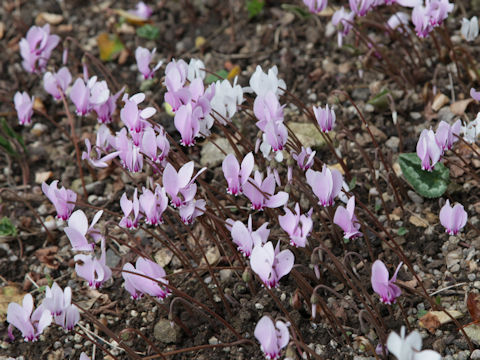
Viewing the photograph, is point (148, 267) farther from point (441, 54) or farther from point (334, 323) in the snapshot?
point (441, 54)

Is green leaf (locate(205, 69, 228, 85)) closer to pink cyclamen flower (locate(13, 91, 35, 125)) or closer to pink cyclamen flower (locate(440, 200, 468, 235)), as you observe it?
pink cyclamen flower (locate(13, 91, 35, 125))

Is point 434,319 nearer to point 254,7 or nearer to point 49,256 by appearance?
point 49,256

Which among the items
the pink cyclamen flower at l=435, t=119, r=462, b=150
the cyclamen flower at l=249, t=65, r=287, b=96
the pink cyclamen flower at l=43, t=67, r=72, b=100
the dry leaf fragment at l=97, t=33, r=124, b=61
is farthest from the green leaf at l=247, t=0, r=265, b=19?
the pink cyclamen flower at l=435, t=119, r=462, b=150

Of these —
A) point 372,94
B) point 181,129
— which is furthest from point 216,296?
point 372,94

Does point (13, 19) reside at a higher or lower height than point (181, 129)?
lower

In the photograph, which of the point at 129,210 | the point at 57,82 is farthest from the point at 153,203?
the point at 57,82

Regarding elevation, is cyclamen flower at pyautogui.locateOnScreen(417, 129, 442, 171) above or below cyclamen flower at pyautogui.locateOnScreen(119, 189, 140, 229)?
above
